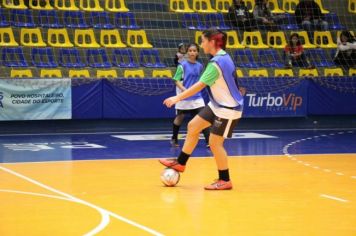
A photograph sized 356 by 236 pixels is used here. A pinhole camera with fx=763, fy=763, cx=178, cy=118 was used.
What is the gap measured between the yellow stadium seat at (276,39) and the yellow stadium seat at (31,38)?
688 centimetres

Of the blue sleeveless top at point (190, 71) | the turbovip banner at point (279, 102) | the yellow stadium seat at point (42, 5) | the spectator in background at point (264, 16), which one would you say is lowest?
the turbovip banner at point (279, 102)

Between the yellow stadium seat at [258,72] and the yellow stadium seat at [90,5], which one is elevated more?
the yellow stadium seat at [90,5]

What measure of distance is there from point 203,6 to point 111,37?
145 inches

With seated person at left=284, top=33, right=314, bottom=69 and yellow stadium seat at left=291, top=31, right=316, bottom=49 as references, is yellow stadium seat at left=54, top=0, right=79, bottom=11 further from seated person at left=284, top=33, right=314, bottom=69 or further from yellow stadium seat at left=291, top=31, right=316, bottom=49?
yellow stadium seat at left=291, top=31, right=316, bottom=49

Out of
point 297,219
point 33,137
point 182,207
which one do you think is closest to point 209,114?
point 182,207

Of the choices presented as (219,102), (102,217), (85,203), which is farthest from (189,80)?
(102,217)

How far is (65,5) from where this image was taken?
2223 centimetres

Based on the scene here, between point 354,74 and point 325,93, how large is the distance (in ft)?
7.28

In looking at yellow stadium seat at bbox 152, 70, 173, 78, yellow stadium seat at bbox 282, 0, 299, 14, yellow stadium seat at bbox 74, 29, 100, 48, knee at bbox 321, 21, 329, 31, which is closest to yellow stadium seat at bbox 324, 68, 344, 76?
knee at bbox 321, 21, 329, 31

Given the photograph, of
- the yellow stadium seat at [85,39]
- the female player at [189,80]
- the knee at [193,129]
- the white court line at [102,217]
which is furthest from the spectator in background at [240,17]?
the white court line at [102,217]

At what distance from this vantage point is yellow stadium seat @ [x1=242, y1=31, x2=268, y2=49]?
22906 millimetres

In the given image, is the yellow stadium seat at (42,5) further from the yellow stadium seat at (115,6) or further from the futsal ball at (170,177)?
the futsal ball at (170,177)

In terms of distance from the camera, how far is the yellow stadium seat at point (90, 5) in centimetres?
2222

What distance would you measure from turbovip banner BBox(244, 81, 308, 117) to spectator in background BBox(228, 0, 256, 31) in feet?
13.1
